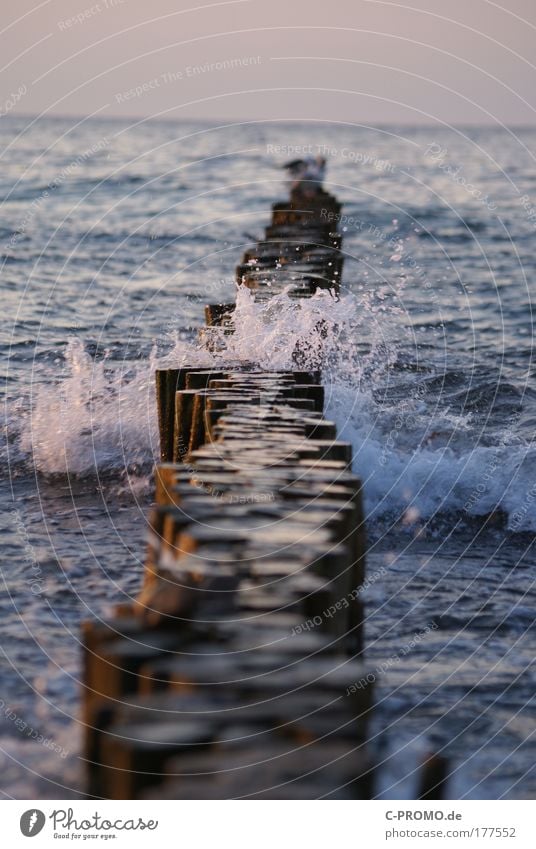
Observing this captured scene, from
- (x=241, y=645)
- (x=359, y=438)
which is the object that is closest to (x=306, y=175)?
(x=359, y=438)

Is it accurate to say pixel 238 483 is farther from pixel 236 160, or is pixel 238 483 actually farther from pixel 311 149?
pixel 311 149

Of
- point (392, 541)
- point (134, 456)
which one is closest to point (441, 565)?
point (392, 541)

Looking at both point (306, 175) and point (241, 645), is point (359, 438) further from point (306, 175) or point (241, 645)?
point (241, 645)

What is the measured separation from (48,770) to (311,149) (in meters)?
31.0

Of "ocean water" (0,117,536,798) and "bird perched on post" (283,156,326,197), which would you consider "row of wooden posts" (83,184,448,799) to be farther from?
"bird perched on post" (283,156,326,197)

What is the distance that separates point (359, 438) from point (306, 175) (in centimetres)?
450

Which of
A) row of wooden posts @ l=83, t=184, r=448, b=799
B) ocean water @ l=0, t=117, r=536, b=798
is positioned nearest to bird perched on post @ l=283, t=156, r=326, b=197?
ocean water @ l=0, t=117, r=536, b=798

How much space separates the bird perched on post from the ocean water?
0.71 metres

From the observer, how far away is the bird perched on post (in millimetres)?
12453

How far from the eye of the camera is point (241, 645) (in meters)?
2.90

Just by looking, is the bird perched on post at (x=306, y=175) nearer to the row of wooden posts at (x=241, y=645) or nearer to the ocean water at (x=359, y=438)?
the ocean water at (x=359, y=438)

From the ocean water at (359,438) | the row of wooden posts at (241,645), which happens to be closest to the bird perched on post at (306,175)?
the ocean water at (359,438)

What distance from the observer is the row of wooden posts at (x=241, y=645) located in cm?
261

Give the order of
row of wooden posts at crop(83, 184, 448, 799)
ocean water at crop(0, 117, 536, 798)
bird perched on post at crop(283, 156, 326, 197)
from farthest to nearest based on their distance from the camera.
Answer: bird perched on post at crop(283, 156, 326, 197), ocean water at crop(0, 117, 536, 798), row of wooden posts at crop(83, 184, 448, 799)
